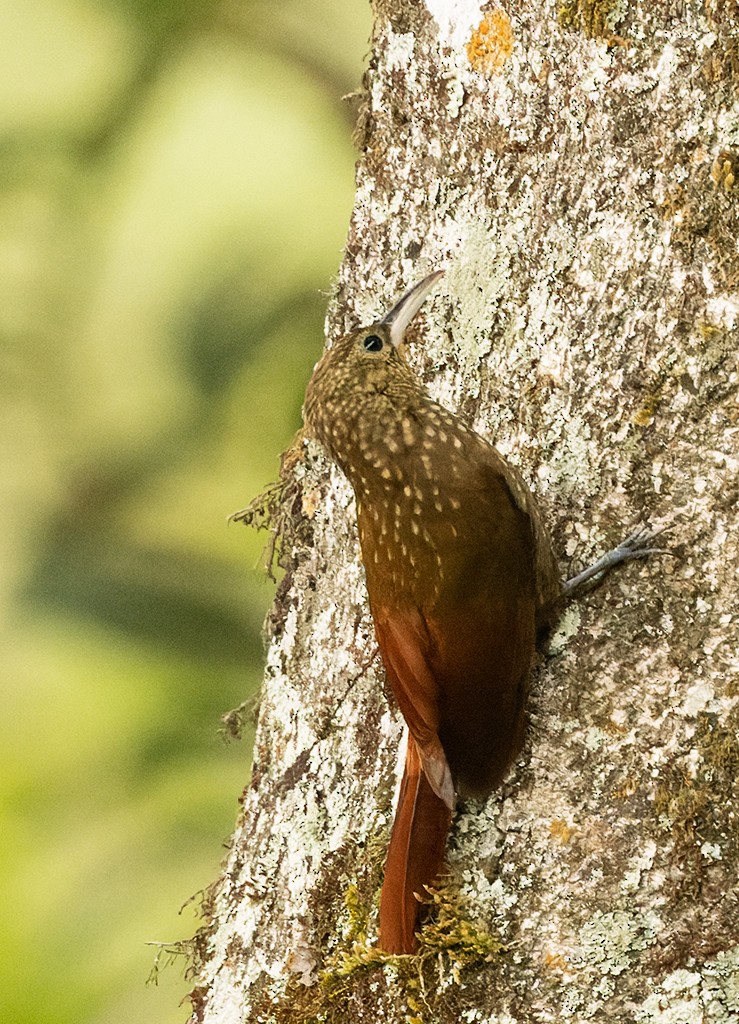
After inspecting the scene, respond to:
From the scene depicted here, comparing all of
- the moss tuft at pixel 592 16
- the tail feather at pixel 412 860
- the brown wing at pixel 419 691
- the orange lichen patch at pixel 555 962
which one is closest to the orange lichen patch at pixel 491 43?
the moss tuft at pixel 592 16

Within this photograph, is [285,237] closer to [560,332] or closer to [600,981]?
[560,332]

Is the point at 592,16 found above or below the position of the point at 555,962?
above

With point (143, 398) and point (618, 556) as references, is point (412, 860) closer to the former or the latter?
point (618, 556)

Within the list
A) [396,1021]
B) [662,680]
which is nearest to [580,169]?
[662,680]

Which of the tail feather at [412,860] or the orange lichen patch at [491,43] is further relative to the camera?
the orange lichen patch at [491,43]

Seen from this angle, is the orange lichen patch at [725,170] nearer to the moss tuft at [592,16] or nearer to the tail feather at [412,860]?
the moss tuft at [592,16]

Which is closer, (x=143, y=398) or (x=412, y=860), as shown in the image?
(x=412, y=860)

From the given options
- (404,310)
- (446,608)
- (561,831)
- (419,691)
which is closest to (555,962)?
(561,831)
